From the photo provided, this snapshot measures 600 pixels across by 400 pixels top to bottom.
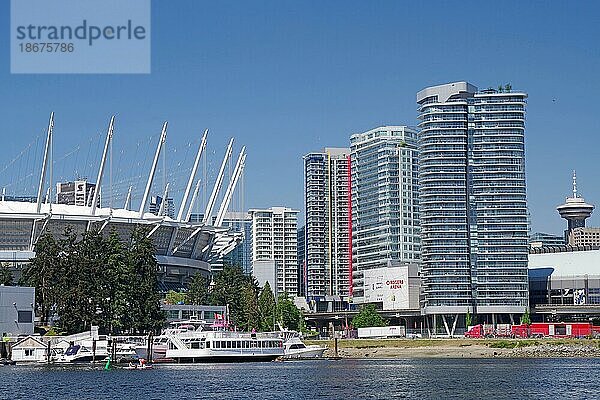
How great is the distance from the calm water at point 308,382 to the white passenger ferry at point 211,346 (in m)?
11.7

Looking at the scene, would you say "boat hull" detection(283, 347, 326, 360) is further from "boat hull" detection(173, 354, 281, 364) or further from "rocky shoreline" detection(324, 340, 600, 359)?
"rocky shoreline" detection(324, 340, 600, 359)

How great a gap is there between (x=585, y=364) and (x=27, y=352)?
7261 centimetres

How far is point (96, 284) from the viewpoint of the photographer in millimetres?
146750

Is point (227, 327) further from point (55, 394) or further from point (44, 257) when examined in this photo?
point (55, 394)

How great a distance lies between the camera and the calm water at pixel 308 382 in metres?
90.8

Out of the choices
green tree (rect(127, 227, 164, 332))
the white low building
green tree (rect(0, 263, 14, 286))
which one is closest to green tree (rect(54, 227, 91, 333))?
the white low building

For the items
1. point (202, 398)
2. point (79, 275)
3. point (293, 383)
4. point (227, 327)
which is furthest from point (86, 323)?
point (202, 398)

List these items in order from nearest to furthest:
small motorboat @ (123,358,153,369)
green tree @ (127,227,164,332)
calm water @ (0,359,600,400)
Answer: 1. calm water @ (0,359,600,400)
2. small motorboat @ (123,358,153,369)
3. green tree @ (127,227,164,332)

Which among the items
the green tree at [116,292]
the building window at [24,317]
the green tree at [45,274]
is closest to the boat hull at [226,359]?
the green tree at [116,292]

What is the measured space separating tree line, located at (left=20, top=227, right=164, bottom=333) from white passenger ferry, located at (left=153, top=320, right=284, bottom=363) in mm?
4390

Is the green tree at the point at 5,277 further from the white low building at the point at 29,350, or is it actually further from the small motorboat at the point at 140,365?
the small motorboat at the point at 140,365

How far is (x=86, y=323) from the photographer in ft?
479

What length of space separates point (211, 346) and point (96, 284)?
18.0 metres

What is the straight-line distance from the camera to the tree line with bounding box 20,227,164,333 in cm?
14538
